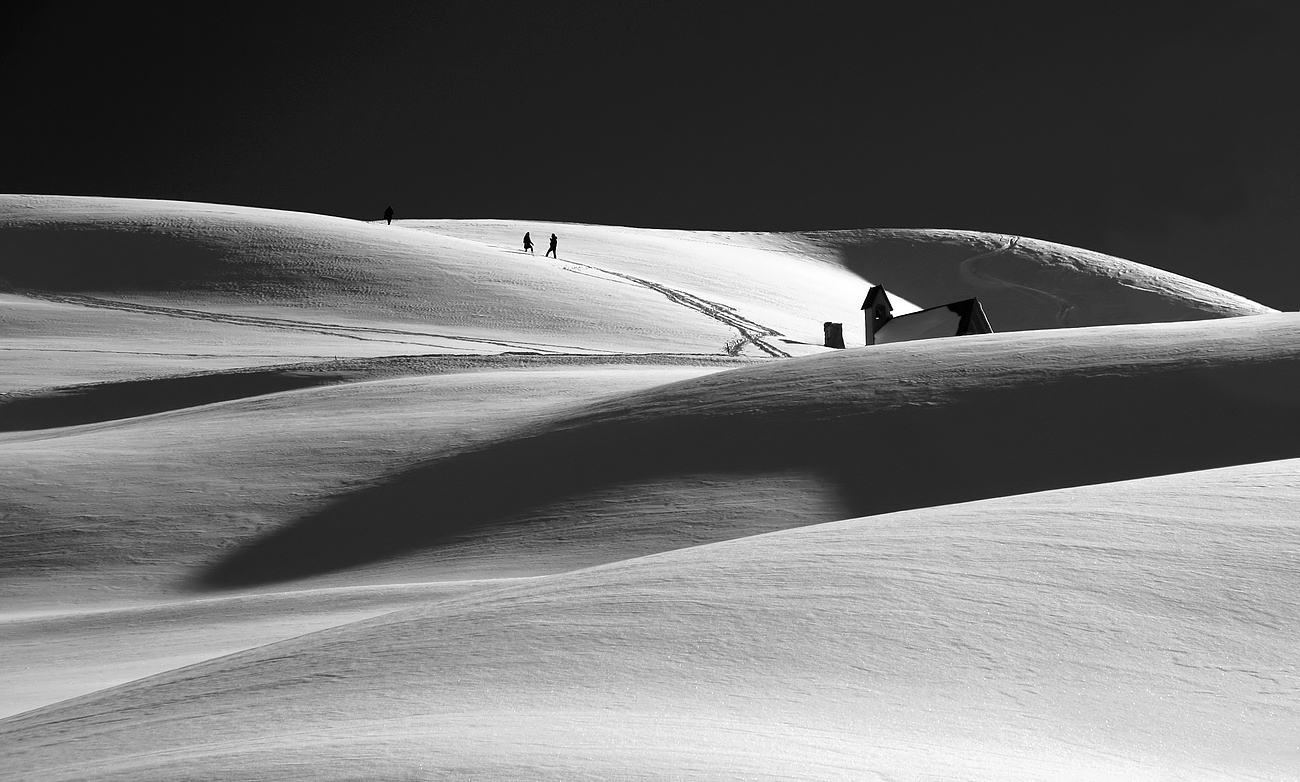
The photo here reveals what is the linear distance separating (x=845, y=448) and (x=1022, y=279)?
148ft

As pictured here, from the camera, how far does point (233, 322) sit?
95.9 ft

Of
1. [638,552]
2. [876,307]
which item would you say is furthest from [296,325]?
[638,552]

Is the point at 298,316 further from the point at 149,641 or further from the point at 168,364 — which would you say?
the point at 149,641

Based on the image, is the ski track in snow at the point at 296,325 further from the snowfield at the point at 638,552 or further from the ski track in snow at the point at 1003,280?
the ski track in snow at the point at 1003,280

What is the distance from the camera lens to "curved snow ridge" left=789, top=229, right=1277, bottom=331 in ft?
165

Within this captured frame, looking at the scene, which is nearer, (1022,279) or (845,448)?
(845,448)

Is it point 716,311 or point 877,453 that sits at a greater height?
point 716,311

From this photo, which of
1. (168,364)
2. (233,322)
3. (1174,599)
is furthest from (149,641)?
(233,322)

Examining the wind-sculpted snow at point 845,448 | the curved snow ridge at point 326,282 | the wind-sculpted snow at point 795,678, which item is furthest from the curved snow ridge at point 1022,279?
the wind-sculpted snow at point 795,678

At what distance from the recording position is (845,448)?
11.7 meters

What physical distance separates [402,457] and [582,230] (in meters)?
43.0

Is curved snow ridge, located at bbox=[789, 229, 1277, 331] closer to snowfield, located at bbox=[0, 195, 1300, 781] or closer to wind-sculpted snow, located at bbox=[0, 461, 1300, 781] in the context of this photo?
snowfield, located at bbox=[0, 195, 1300, 781]

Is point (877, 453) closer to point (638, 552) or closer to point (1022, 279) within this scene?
point (638, 552)

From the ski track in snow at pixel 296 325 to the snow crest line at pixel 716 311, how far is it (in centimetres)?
454
